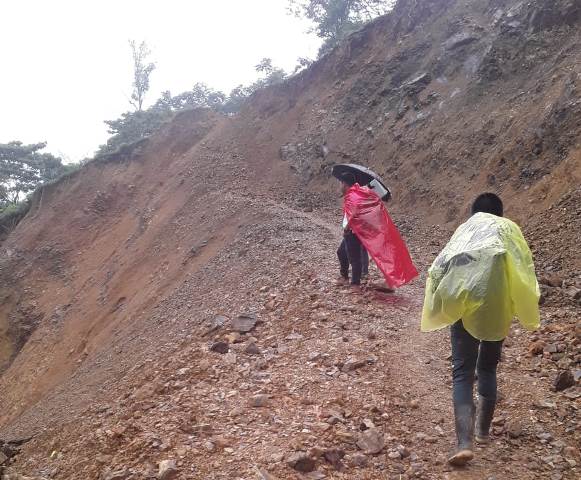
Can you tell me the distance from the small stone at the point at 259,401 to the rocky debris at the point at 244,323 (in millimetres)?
1674

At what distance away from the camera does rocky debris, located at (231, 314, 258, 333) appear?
18.3ft

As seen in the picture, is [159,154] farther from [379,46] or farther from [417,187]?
[417,187]

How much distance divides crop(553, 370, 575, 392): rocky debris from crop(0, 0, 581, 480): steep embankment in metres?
0.14

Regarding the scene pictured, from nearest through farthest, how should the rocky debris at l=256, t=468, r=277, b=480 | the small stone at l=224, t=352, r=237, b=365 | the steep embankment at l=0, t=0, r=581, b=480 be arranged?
the rocky debris at l=256, t=468, r=277, b=480 → the steep embankment at l=0, t=0, r=581, b=480 → the small stone at l=224, t=352, r=237, b=365

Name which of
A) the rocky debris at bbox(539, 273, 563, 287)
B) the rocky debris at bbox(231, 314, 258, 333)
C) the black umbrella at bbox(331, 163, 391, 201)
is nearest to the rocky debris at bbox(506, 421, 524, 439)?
the rocky debris at bbox(539, 273, 563, 287)

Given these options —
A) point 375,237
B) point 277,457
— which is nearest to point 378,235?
point 375,237

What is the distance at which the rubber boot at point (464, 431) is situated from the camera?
2.91 m

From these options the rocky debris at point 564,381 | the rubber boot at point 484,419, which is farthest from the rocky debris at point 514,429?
the rocky debris at point 564,381

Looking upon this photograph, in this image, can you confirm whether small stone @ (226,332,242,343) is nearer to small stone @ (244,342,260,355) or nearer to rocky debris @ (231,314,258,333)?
rocky debris @ (231,314,258,333)

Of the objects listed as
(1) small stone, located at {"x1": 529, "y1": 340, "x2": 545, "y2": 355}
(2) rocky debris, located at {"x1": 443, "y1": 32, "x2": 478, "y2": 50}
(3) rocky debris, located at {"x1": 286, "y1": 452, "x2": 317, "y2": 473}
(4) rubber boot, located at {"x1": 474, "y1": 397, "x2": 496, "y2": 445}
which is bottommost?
(1) small stone, located at {"x1": 529, "y1": 340, "x2": 545, "y2": 355}

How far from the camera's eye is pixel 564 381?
372 cm

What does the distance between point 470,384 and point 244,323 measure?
3.07m

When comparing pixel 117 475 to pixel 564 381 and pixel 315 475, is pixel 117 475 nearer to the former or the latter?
pixel 315 475

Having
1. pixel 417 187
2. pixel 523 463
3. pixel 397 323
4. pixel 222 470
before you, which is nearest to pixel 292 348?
pixel 397 323
